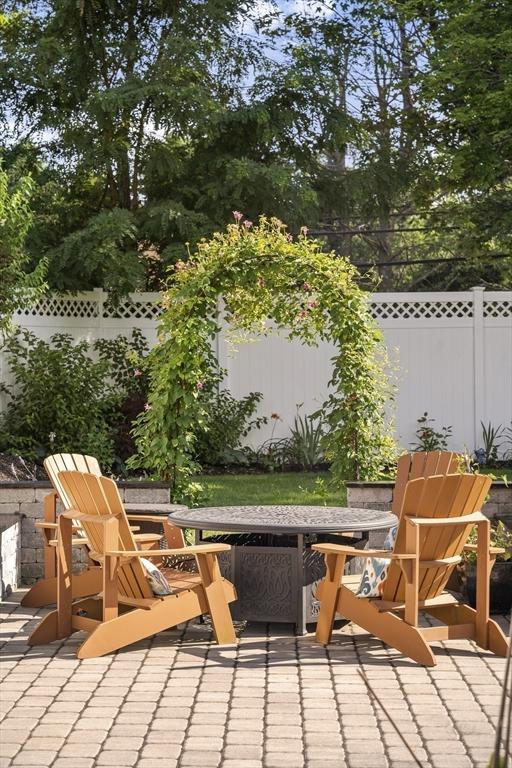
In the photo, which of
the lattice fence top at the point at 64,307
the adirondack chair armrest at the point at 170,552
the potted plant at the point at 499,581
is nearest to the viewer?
the adirondack chair armrest at the point at 170,552

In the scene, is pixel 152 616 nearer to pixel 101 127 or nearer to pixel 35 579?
pixel 35 579

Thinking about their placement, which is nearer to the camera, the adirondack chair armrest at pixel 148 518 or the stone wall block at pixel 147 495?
the adirondack chair armrest at pixel 148 518

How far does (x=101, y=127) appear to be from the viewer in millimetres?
13328

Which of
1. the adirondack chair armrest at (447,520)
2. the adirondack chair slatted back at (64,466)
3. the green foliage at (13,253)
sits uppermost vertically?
the green foliage at (13,253)

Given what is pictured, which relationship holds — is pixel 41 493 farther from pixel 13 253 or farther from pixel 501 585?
pixel 13 253

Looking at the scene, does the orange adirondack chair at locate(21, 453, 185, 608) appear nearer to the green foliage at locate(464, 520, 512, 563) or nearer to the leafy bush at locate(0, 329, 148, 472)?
the green foliage at locate(464, 520, 512, 563)

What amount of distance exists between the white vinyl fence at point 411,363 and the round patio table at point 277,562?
23.4 feet

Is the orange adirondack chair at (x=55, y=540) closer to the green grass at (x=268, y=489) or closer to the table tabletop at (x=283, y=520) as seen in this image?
the table tabletop at (x=283, y=520)

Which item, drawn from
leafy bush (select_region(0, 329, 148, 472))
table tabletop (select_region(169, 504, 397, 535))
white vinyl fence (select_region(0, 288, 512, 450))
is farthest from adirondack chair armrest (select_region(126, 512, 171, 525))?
white vinyl fence (select_region(0, 288, 512, 450))

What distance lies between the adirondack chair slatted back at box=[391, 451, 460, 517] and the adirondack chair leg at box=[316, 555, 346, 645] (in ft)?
3.86

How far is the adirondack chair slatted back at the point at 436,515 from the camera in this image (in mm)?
5250

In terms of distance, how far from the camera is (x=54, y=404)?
1179 centimetres

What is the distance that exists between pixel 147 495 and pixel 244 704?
3275mm

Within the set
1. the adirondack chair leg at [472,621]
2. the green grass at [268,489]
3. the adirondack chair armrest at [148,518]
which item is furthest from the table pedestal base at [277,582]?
the green grass at [268,489]
